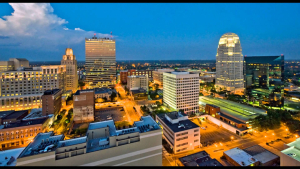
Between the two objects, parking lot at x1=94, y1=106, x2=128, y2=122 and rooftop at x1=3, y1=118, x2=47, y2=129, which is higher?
rooftop at x1=3, y1=118, x2=47, y2=129

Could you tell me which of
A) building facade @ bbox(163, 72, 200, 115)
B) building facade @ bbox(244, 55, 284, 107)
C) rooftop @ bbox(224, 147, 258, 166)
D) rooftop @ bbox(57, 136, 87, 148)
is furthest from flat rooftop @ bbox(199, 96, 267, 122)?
rooftop @ bbox(57, 136, 87, 148)

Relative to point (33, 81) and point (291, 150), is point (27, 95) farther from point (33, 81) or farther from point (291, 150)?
point (291, 150)

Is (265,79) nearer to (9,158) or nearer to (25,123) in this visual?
(9,158)

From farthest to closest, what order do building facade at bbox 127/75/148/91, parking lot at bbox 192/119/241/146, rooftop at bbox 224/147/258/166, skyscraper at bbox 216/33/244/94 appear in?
building facade at bbox 127/75/148/91 → skyscraper at bbox 216/33/244/94 → parking lot at bbox 192/119/241/146 → rooftop at bbox 224/147/258/166

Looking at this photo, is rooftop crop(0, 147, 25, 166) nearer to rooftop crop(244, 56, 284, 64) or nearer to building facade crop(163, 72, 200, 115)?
building facade crop(163, 72, 200, 115)

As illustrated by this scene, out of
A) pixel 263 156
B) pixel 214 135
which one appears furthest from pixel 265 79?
pixel 263 156

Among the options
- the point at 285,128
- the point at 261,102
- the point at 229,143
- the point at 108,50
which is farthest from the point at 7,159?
the point at 108,50
